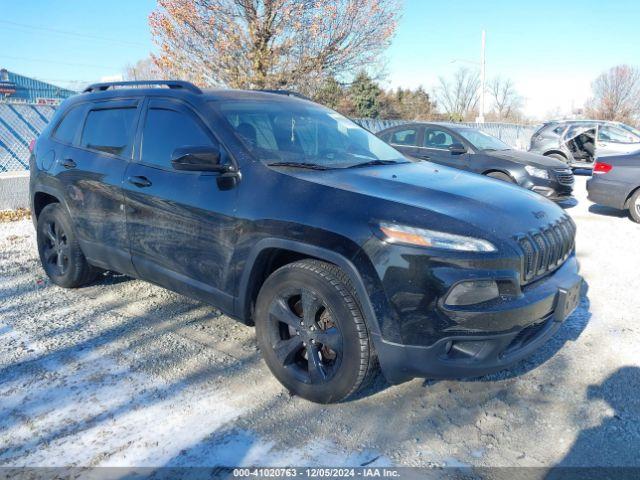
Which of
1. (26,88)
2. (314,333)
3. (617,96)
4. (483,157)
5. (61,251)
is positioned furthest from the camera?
(26,88)

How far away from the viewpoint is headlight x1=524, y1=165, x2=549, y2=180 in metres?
9.06

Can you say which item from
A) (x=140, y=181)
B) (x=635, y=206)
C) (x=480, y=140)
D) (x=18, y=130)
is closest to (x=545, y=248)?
(x=140, y=181)

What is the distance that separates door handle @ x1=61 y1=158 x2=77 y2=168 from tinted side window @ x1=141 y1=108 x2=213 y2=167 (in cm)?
97

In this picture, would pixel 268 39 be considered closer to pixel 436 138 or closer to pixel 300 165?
pixel 436 138

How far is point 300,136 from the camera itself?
12.4 feet

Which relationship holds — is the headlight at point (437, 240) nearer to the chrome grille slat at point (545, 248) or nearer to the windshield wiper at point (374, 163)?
the chrome grille slat at point (545, 248)

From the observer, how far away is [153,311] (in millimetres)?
4438

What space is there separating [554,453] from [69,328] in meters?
3.49

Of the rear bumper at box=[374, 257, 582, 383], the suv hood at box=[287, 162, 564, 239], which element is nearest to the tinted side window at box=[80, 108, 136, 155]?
the suv hood at box=[287, 162, 564, 239]

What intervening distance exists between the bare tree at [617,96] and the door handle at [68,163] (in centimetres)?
4096

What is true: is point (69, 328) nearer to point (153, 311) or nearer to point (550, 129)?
point (153, 311)

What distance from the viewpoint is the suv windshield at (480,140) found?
9725 millimetres

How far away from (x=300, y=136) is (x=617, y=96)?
4493 cm

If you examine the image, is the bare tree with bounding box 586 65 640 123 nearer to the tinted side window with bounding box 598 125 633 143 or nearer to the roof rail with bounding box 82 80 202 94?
the tinted side window with bounding box 598 125 633 143
